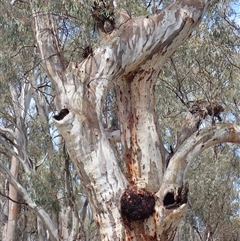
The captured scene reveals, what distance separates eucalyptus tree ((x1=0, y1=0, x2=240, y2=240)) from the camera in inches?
163

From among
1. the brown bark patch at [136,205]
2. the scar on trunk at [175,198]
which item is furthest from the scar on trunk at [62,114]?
the scar on trunk at [175,198]

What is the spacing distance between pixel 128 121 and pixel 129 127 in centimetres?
6

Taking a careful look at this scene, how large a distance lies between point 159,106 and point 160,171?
17.0 ft

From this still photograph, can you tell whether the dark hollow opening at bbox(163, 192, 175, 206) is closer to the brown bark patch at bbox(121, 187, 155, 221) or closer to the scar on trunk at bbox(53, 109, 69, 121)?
the brown bark patch at bbox(121, 187, 155, 221)

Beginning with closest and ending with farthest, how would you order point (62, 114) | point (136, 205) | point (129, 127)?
point (136, 205)
point (62, 114)
point (129, 127)

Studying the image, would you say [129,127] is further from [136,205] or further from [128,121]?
[136,205]

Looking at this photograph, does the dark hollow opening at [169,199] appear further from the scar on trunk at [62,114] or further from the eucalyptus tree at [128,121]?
the scar on trunk at [62,114]

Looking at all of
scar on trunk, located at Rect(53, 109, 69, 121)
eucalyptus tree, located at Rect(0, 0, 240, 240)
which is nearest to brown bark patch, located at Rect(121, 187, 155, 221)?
eucalyptus tree, located at Rect(0, 0, 240, 240)

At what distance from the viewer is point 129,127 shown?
186 inches

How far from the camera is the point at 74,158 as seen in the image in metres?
4.26

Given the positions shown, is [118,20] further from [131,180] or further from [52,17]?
[131,180]

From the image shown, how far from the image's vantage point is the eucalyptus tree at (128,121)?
413cm

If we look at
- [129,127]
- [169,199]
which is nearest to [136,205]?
[169,199]

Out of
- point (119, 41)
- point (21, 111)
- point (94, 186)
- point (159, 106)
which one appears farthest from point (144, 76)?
point (21, 111)
